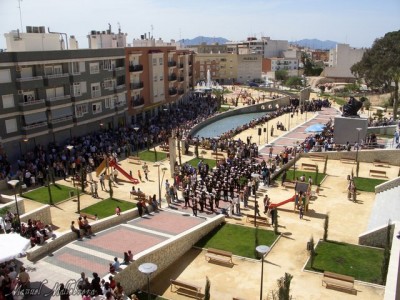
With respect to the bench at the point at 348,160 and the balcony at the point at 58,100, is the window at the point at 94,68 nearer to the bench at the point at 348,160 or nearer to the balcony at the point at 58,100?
the balcony at the point at 58,100

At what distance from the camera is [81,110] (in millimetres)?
42094

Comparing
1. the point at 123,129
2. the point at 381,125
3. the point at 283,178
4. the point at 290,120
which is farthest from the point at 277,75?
the point at 283,178

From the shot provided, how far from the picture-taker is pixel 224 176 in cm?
3033

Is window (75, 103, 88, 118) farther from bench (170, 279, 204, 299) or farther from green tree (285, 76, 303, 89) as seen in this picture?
green tree (285, 76, 303, 89)

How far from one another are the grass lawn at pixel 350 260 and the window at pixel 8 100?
1066 inches

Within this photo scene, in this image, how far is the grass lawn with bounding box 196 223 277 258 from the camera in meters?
21.6

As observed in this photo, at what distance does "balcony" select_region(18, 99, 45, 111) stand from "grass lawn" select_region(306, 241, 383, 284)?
2683 cm

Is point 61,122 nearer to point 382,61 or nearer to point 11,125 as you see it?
point 11,125

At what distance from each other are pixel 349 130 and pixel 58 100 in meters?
28.8

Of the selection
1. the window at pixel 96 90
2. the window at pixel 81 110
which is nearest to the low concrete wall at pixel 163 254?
the window at pixel 81 110

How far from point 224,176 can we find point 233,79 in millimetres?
93543

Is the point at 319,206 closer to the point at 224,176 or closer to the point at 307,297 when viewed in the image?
the point at 224,176

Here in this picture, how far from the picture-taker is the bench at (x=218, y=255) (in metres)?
20.2

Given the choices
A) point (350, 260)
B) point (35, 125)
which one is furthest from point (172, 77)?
point (350, 260)
